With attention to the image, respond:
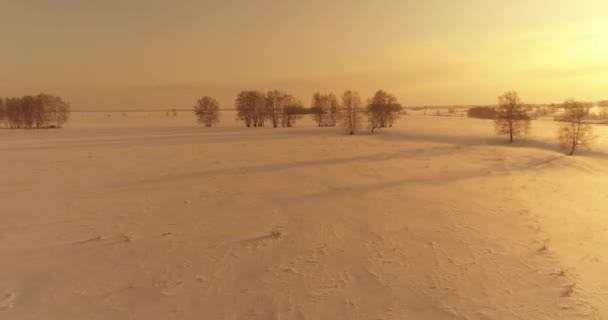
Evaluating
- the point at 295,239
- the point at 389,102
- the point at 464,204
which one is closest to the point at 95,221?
the point at 295,239

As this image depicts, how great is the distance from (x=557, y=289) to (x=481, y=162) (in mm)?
18183

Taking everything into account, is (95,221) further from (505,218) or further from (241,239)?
(505,218)

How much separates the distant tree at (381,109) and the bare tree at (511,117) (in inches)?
846

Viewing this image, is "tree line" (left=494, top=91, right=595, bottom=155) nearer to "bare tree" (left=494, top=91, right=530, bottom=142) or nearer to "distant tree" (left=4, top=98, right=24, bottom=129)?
"bare tree" (left=494, top=91, right=530, bottom=142)

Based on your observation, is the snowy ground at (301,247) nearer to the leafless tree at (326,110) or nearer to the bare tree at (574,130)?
the bare tree at (574,130)

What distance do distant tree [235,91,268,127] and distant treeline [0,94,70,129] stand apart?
44.0m

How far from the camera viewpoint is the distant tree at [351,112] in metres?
52.5

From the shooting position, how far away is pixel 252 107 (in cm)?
7731

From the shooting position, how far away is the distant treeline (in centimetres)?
7369

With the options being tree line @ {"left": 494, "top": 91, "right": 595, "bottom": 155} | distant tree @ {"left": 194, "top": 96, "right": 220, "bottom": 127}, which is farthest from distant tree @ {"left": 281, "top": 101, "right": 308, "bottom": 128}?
tree line @ {"left": 494, "top": 91, "right": 595, "bottom": 155}

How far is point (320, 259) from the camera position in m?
7.41

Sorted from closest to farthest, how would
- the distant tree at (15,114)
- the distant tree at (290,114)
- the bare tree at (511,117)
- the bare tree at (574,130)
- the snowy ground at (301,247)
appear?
the snowy ground at (301,247) → the bare tree at (574,130) → the bare tree at (511,117) → the distant tree at (15,114) → the distant tree at (290,114)

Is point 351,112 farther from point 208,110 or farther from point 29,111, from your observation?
point 29,111

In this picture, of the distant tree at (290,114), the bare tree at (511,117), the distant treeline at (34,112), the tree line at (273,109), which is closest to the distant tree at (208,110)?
the tree line at (273,109)
